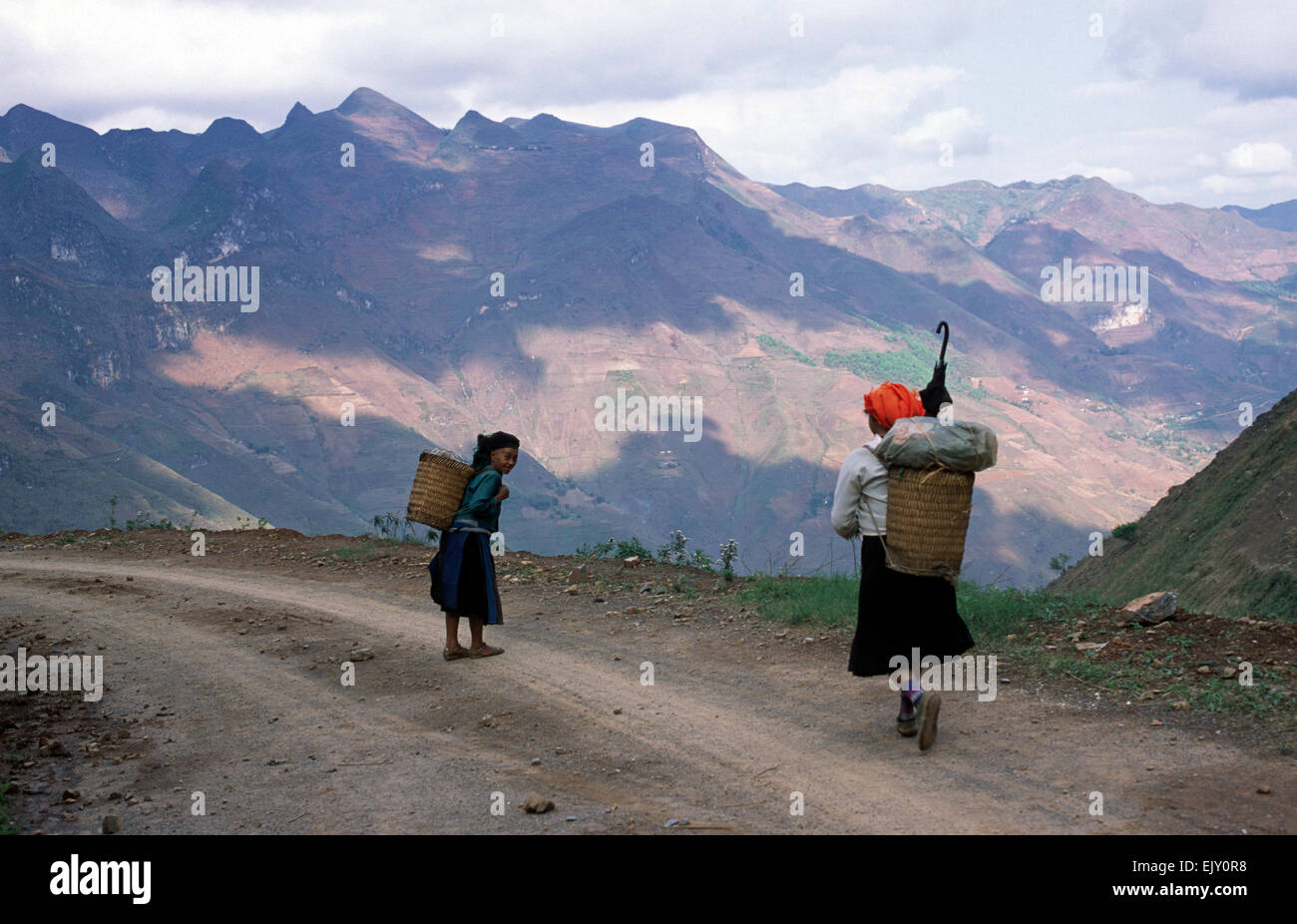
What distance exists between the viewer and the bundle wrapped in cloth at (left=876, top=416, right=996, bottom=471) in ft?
19.2

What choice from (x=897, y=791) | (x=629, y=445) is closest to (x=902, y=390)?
(x=897, y=791)

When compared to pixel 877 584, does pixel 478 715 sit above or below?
below

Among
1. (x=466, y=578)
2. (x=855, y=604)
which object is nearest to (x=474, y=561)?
(x=466, y=578)

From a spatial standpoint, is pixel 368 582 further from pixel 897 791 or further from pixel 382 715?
pixel 897 791

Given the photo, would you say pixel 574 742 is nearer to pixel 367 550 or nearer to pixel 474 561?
pixel 474 561

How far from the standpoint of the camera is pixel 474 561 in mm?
8695

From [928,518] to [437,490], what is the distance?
4214mm

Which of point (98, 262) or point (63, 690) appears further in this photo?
point (98, 262)

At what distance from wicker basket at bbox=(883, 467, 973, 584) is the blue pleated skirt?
12.4 feet

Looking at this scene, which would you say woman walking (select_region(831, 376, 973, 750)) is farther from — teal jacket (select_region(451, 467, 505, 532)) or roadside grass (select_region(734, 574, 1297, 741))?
teal jacket (select_region(451, 467, 505, 532))

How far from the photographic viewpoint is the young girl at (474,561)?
8.62 meters

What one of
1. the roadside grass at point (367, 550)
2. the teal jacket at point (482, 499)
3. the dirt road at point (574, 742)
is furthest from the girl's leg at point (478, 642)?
the roadside grass at point (367, 550)

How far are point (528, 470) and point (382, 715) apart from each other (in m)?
172

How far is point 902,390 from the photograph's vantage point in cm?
632
